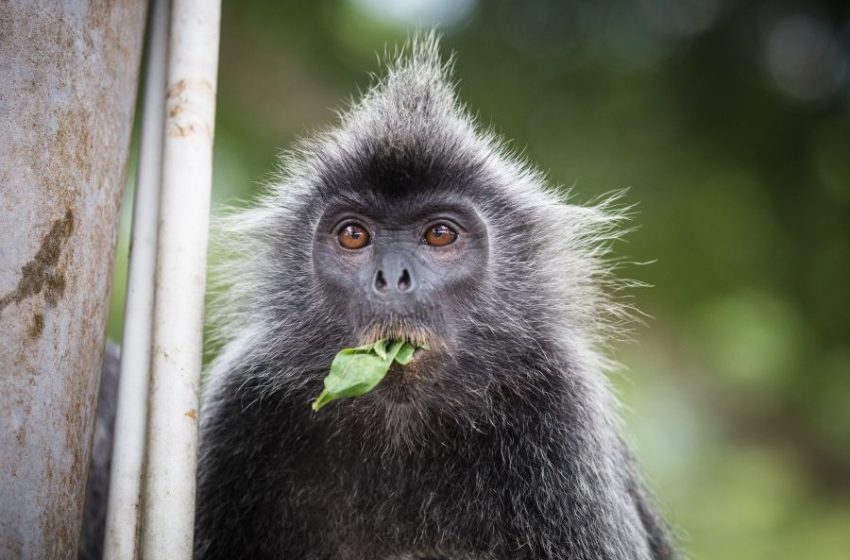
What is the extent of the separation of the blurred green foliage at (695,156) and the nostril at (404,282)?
11.0 feet

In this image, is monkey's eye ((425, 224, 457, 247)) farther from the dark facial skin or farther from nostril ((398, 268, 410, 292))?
nostril ((398, 268, 410, 292))

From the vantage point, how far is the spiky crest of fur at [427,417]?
3.87m

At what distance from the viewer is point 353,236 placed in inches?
158

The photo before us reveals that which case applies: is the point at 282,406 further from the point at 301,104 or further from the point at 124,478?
the point at 301,104

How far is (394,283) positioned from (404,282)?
48 millimetres

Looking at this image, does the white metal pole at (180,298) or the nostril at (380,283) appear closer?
the white metal pole at (180,298)

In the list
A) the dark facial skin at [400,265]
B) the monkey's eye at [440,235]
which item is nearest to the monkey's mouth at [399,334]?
the dark facial skin at [400,265]

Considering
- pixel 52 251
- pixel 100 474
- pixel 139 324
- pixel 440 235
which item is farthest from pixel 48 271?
pixel 100 474

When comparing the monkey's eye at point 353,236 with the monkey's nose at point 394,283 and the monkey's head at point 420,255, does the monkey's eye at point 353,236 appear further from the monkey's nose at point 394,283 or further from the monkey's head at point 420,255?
the monkey's nose at point 394,283

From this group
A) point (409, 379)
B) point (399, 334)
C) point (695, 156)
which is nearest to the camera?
point (399, 334)

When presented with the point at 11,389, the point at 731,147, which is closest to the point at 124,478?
the point at 11,389

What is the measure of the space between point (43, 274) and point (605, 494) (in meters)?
2.40

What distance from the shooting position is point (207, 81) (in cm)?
303

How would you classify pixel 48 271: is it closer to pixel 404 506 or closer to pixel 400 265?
pixel 400 265
